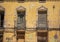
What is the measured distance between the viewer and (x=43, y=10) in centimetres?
2978

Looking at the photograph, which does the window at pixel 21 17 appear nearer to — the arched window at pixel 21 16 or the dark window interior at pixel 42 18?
the arched window at pixel 21 16

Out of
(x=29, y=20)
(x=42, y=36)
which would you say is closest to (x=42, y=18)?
(x=29, y=20)

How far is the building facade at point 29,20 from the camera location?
29188 mm

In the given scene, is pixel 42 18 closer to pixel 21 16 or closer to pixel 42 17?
pixel 42 17

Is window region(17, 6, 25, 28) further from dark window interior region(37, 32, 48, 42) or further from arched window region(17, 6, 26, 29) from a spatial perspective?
dark window interior region(37, 32, 48, 42)

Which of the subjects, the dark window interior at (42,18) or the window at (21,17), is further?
the window at (21,17)

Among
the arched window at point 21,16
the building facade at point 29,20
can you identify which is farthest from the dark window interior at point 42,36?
the arched window at point 21,16

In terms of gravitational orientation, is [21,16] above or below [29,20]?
above

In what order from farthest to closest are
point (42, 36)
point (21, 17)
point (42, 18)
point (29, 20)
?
point (21, 17) → point (42, 18) → point (29, 20) → point (42, 36)

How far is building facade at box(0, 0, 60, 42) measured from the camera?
29.2 metres

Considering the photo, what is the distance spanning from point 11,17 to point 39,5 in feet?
11.8

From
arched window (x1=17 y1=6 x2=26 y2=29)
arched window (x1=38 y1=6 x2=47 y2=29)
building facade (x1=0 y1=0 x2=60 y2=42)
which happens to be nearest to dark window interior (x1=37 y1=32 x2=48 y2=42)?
building facade (x1=0 y1=0 x2=60 y2=42)

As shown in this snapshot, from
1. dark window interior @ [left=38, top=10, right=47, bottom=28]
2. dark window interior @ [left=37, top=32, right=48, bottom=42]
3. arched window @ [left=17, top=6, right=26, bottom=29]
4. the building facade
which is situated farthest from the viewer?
arched window @ [left=17, top=6, right=26, bottom=29]

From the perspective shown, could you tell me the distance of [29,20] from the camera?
29.7 m
